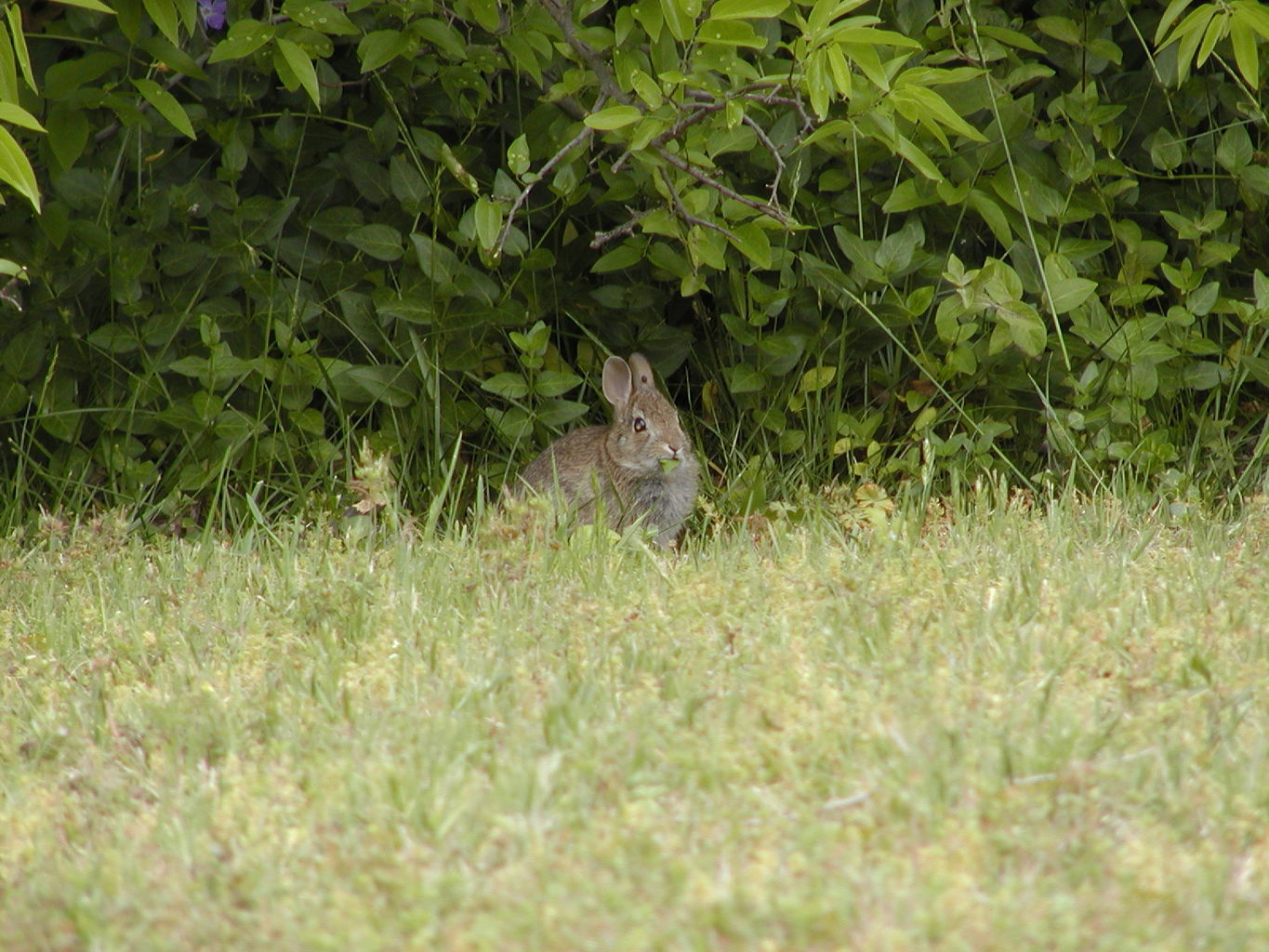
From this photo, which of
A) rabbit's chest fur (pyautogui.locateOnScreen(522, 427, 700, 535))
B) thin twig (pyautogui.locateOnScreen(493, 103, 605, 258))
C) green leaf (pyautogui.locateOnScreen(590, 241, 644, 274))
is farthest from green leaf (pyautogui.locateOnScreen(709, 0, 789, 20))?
rabbit's chest fur (pyautogui.locateOnScreen(522, 427, 700, 535))

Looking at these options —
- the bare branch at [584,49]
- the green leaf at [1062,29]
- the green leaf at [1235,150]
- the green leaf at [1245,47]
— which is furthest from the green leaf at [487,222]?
the green leaf at [1235,150]

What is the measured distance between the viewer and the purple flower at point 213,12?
589cm

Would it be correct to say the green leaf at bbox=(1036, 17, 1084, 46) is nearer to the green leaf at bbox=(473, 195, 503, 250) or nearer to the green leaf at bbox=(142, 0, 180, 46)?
the green leaf at bbox=(473, 195, 503, 250)

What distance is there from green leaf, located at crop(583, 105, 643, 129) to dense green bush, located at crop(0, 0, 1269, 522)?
58 centimetres

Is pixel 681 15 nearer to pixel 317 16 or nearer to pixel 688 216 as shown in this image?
pixel 688 216

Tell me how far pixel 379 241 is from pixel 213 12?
3.57ft

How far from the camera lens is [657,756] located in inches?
113

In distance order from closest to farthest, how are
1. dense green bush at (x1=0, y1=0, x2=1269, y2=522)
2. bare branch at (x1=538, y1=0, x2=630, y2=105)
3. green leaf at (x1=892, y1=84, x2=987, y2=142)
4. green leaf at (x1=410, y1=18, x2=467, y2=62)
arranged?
green leaf at (x1=892, y1=84, x2=987, y2=142) < bare branch at (x1=538, y1=0, x2=630, y2=105) < green leaf at (x1=410, y1=18, x2=467, y2=62) < dense green bush at (x1=0, y1=0, x2=1269, y2=522)

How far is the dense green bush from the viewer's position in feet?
18.6

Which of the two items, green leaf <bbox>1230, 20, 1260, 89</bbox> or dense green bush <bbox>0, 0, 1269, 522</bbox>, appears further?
dense green bush <bbox>0, 0, 1269, 522</bbox>

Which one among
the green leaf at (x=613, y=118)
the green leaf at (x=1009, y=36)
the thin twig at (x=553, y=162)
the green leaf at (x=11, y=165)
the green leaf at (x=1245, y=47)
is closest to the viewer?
the green leaf at (x=11, y=165)

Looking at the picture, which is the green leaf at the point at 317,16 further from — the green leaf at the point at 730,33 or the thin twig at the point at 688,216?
the green leaf at the point at 730,33

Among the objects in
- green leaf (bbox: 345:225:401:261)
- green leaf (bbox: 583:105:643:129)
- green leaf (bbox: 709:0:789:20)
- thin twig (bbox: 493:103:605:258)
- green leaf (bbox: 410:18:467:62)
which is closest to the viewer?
green leaf (bbox: 709:0:789:20)

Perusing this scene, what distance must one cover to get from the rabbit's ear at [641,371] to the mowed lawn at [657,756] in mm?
1849
